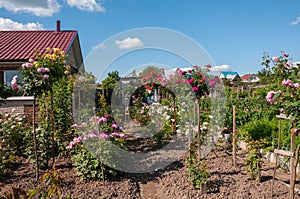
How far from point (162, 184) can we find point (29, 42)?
1080 cm

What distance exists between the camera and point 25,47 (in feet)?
Result: 37.7

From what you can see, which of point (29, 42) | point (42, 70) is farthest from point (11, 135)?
point (29, 42)

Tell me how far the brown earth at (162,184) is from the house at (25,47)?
18.8 feet

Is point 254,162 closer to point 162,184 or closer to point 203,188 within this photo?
point 203,188

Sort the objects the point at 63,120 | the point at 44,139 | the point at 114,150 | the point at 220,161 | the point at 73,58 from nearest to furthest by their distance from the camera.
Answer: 1. the point at 114,150
2. the point at 44,139
3. the point at 220,161
4. the point at 63,120
5. the point at 73,58

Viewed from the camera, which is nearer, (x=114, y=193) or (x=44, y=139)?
(x=114, y=193)

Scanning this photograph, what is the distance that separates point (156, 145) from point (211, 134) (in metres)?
1.35

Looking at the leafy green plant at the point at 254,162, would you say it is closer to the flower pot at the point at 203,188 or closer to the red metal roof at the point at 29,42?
the flower pot at the point at 203,188

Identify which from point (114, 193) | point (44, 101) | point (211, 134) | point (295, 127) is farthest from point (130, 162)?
point (295, 127)

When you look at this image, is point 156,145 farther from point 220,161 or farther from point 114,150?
point 114,150

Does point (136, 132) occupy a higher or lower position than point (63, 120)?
lower

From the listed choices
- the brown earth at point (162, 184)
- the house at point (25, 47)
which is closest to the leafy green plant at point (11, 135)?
the brown earth at point (162, 184)

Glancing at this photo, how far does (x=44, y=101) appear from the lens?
558cm

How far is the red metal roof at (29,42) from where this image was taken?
10.6 meters
